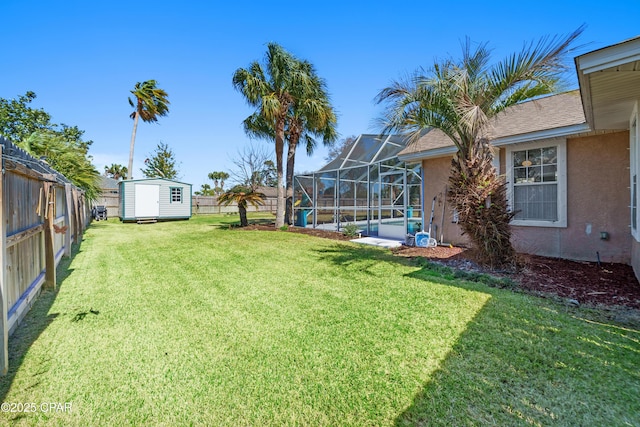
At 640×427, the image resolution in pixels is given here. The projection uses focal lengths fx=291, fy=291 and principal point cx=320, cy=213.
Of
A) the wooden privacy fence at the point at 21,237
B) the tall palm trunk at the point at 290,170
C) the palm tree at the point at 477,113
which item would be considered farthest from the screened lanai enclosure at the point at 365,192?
the wooden privacy fence at the point at 21,237

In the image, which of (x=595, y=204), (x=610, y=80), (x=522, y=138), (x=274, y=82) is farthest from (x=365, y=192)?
(x=610, y=80)

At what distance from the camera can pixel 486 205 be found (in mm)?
5273

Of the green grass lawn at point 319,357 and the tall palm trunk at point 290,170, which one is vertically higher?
the tall palm trunk at point 290,170

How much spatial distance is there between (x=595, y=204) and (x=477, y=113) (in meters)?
3.40

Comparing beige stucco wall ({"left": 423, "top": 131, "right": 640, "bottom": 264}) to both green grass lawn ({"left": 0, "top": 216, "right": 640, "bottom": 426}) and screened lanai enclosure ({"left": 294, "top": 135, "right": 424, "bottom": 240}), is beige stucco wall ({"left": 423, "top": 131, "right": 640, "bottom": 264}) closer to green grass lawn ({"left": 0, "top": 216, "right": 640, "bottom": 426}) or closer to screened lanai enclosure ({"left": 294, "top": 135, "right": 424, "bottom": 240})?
green grass lawn ({"left": 0, "top": 216, "right": 640, "bottom": 426})

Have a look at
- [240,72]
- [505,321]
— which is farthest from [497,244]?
[240,72]

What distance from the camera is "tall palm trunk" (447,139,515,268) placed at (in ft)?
17.1

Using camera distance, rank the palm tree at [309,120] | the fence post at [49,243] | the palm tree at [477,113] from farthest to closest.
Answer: the palm tree at [309,120], the palm tree at [477,113], the fence post at [49,243]

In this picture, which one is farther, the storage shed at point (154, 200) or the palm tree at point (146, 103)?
the palm tree at point (146, 103)

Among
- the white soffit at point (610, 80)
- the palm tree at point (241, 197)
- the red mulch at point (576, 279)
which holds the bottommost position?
the red mulch at point (576, 279)

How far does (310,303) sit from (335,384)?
1.71 metres

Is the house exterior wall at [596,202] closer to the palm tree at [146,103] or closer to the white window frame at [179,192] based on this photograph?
the white window frame at [179,192]

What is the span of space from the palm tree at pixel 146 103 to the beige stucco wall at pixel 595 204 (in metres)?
23.4

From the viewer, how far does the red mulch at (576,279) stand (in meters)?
3.89
